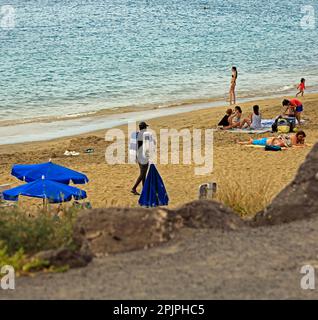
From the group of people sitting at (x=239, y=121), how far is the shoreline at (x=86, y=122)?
418cm

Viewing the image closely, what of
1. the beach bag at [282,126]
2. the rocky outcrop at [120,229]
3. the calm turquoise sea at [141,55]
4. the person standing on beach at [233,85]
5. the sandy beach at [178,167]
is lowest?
the rocky outcrop at [120,229]

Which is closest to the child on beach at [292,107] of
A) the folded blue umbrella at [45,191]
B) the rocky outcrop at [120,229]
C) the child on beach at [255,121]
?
the child on beach at [255,121]

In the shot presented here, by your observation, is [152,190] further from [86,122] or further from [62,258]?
[86,122]

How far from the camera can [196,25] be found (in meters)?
73.2

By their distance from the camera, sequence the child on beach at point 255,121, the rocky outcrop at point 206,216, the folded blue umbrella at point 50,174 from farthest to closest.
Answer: the child on beach at point 255,121
the folded blue umbrella at point 50,174
the rocky outcrop at point 206,216

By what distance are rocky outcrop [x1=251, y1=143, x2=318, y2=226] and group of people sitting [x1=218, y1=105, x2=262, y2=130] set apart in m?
12.5

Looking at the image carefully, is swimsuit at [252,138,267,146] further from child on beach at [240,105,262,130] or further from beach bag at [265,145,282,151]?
child on beach at [240,105,262,130]

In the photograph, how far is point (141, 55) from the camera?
167ft

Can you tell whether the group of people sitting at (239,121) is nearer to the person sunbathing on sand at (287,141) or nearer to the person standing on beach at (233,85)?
the person sunbathing on sand at (287,141)

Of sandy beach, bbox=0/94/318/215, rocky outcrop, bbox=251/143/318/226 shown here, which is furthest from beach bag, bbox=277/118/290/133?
rocky outcrop, bbox=251/143/318/226

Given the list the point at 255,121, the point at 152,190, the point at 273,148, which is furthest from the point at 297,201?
the point at 255,121

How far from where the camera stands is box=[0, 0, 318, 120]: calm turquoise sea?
33.8m

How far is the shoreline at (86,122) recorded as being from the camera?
23.6m

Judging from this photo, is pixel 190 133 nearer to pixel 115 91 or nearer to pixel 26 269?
pixel 115 91
